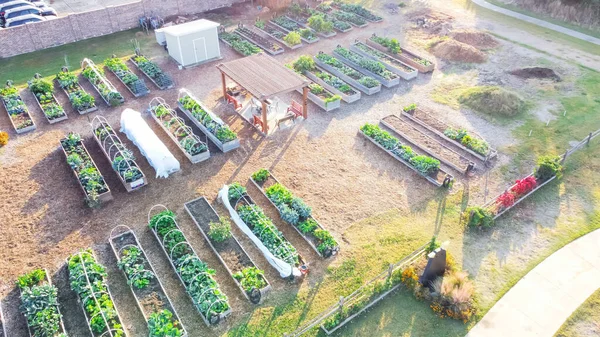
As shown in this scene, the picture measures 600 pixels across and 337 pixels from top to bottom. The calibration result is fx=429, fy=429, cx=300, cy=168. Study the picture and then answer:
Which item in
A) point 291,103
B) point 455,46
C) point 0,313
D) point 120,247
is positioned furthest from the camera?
point 455,46

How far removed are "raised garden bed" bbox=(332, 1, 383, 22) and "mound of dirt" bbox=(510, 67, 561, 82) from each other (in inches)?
472

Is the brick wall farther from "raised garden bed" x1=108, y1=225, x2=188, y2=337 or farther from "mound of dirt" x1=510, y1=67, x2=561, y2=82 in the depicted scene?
"mound of dirt" x1=510, y1=67, x2=561, y2=82

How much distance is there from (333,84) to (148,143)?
11274 mm

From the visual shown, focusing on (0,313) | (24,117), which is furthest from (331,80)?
(0,313)

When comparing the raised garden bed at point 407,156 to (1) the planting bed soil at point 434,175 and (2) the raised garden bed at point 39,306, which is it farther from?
→ (2) the raised garden bed at point 39,306

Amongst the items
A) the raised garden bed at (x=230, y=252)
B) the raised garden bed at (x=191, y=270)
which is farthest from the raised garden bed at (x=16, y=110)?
the raised garden bed at (x=230, y=252)

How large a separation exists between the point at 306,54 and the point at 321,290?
18.9m

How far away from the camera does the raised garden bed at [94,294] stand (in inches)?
521

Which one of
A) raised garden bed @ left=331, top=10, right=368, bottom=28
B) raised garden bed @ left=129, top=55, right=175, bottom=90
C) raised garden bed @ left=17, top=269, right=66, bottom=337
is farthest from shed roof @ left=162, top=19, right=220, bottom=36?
raised garden bed @ left=17, top=269, right=66, bottom=337

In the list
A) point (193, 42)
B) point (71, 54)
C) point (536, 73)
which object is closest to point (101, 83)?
point (71, 54)

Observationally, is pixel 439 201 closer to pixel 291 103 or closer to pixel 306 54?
pixel 291 103

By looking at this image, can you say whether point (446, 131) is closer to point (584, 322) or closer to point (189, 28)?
point (584, 322)

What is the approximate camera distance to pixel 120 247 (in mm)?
15938

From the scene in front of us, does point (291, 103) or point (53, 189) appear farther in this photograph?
point (291, 103)
